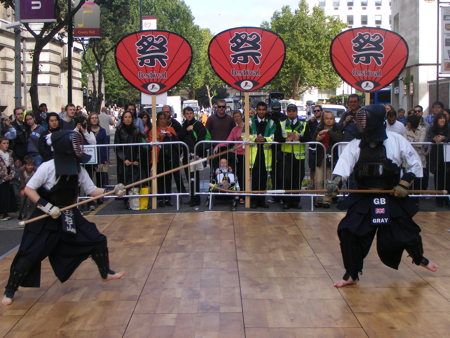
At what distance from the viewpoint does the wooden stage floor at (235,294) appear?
200 inches

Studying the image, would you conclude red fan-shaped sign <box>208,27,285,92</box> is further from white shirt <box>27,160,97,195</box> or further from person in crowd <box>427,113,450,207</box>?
white shirt <box>27,160,97,195</box>

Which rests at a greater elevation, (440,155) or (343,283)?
(440,155)

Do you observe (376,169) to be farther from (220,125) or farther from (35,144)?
(35,144)

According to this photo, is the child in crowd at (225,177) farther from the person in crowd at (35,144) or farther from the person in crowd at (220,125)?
the person in crowd at (35,144)

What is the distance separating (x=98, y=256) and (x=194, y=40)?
2470 inches

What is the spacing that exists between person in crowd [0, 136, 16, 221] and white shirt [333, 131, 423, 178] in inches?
238

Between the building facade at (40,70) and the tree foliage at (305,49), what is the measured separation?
127 feet

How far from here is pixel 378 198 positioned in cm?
588

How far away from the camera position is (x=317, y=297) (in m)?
5.82

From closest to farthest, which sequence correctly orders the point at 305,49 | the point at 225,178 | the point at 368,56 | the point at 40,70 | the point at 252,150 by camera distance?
the point at 368,56, the point at 225,178, the point at 252,150, the point at 40,70, the point at 305,49

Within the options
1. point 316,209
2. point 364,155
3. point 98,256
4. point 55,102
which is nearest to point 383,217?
point 364,155

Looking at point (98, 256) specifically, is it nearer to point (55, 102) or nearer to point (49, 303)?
point (49, 303)

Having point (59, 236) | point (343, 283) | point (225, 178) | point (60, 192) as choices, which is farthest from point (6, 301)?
point (225, 178)

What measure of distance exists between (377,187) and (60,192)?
2.90 m
